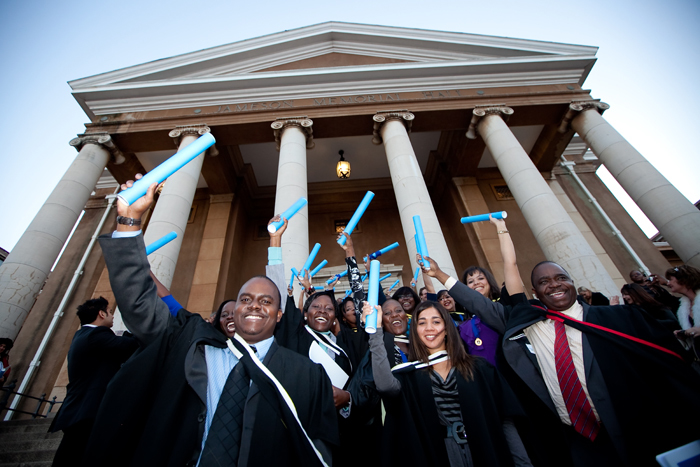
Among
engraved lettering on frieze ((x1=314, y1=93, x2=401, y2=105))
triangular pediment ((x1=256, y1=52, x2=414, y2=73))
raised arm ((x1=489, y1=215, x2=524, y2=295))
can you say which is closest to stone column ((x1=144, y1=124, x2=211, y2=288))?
engraved lettering on frieze ((x1=314, y1=93, x2=401, y2=105))

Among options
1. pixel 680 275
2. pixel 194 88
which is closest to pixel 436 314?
pixel 680 275

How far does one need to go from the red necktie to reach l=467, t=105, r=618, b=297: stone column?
241 inches

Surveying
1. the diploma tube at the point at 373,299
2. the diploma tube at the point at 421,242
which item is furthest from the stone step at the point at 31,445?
the diploma tube at the point at 421,242

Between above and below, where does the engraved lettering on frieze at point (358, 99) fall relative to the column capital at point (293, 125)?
above

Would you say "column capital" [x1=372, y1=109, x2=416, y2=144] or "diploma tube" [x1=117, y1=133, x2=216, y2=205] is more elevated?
"column capital" [x1=372, y1=109, x2=416, y2=144]

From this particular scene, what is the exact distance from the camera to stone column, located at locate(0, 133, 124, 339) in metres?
6.80

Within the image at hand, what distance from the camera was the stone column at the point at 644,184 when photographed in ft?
25.0

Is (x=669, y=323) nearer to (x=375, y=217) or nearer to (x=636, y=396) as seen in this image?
(x=636, y=396)

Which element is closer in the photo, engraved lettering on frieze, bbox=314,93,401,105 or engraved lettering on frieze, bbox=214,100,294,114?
engraved lettering on frieze, bbox=214,100,294,114

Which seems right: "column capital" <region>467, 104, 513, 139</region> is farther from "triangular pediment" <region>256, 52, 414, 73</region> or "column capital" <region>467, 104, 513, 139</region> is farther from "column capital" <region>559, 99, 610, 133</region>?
"triangular pediment" <region>256, 52, 414, 73</region>

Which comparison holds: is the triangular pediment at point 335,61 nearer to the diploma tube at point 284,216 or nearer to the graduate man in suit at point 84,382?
the diploma tube at point 284,216

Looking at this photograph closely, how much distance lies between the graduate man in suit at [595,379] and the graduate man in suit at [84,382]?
370cm

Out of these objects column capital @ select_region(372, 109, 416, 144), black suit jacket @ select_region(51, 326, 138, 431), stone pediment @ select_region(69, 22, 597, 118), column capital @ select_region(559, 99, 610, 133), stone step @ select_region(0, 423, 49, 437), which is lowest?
stone step @ select_region(0, 423, 49, 437)

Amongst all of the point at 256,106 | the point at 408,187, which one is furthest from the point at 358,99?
the point at 408,187
